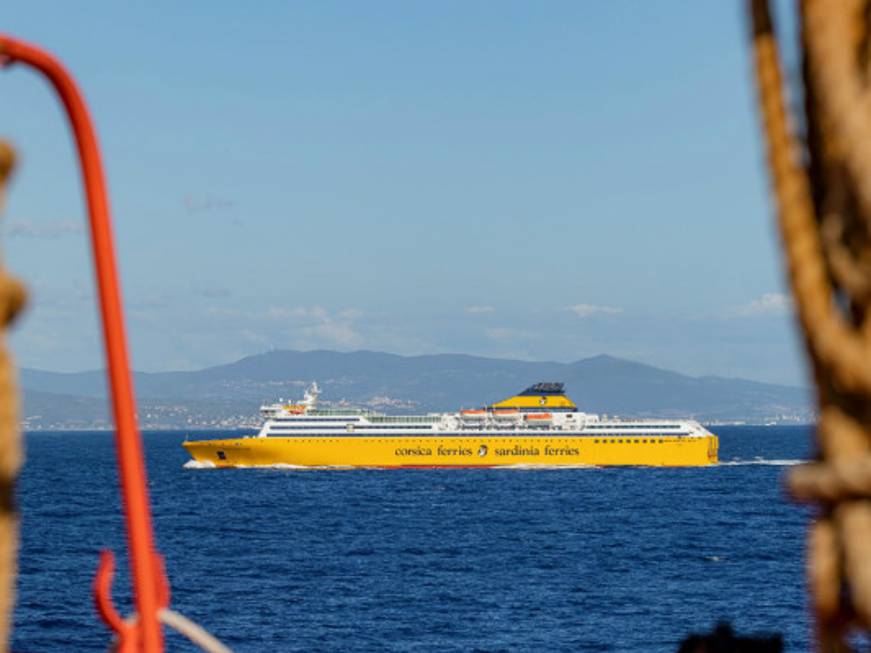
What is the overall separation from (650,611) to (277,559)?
17.0 meters

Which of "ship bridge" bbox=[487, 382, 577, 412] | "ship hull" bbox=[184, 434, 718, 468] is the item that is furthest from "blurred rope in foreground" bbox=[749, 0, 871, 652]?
"ship bridge" bbox=[487, 382, 577, 412]

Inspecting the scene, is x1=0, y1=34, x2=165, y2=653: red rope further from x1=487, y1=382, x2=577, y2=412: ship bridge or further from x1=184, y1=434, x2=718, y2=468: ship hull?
x1=487, y1=382, x2=577, y2=412: ship bridge

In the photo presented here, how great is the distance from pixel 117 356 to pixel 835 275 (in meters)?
1.49

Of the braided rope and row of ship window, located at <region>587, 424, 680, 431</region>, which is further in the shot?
row of ship window, located at <region>587, 424, 680, 431</region>

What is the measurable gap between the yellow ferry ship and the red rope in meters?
91.9

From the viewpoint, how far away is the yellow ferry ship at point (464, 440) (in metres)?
94.9

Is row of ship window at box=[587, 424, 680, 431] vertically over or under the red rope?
over

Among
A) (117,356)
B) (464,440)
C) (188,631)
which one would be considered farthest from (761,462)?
(117,356)

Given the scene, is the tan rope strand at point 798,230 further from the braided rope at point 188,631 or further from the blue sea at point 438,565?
the blue sea at point 438,565

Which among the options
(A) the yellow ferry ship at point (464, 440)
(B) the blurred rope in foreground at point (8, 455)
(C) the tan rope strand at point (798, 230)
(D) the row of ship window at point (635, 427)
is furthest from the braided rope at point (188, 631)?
(D) the row of ship window at point (635, 427)

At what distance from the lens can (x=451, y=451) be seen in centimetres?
9675

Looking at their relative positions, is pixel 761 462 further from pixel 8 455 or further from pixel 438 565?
pixel 8 455

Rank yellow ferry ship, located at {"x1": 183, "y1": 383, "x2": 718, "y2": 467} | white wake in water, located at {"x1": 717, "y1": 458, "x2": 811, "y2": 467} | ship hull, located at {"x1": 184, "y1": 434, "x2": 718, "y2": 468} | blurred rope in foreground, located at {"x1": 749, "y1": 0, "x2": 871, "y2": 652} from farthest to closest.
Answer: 1. white wake in water, located at {"x1": 717, "y1": 458, "x2": 811, "y2": 467}
2. yellow ferry ship, located at {"x1": 183, "y1": 383, "x2": 718, "y2": 467}
3. ship hull, located at {"x1": 184, "y1": 434, "x2": 718, "y2": 468}
4. blurred rope in foreground, located at {"x1": 749, "y1": 0, "x2": 871, "y2": 652}

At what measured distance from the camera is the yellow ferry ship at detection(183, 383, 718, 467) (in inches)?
3738
